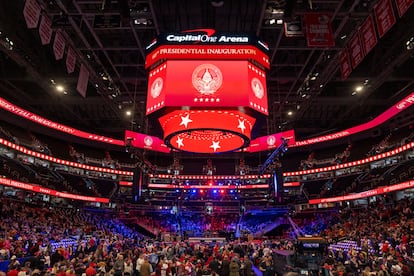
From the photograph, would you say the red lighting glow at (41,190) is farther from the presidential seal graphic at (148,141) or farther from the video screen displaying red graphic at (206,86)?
the video screen displaying red graphic at (206,86)

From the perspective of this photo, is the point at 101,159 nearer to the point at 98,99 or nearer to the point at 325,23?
the point at 98,99

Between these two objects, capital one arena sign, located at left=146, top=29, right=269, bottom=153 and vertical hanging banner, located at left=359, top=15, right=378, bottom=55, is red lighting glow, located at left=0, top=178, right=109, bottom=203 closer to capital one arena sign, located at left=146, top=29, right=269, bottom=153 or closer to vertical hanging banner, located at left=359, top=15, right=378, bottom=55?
capital one arena sign, located at left=146, top=29, right=269, bottom=153

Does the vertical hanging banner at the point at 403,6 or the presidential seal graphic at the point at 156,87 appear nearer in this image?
the vertical hanging banner at the point at 403,6

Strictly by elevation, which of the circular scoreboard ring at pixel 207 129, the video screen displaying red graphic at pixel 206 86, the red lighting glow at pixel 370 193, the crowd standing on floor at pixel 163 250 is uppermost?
the video screen displaying red graphic at pixel 206 86

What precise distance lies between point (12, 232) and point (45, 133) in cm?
1567

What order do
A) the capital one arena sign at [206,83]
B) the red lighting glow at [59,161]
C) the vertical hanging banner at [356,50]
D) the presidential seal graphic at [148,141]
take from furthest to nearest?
the red lighting glow at [59,161]
the presidential seal graphic at [148,141]
the vertical hanging banner at [356,50]
the capital one arena sign at [206,83]

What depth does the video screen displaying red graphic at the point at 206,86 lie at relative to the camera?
8602 millimetres

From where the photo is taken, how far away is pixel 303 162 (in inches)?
1377

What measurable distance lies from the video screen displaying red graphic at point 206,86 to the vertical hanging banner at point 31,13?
13.3 feet

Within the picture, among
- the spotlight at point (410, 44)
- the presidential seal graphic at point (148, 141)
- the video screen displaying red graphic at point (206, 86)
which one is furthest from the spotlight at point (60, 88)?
the spotlight at point (410, 44)

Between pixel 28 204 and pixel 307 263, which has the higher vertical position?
pixel 28 204

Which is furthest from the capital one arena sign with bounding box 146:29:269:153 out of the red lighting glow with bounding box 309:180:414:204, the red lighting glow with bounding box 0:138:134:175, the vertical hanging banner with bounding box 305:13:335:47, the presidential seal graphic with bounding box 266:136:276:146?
the red lighting glow with bounding box 0:138:134:175

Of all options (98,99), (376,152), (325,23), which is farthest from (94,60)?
(376,152)

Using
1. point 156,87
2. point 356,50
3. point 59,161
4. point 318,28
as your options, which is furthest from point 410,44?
point 59,161
